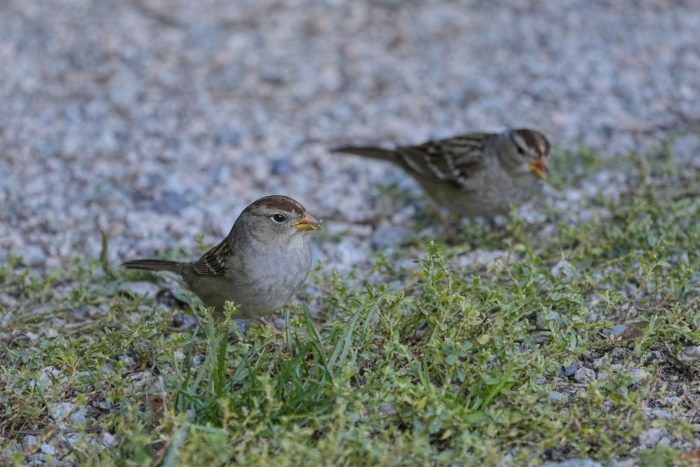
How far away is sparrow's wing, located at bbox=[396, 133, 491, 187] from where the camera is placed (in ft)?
20.9

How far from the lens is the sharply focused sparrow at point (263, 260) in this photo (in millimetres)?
4633

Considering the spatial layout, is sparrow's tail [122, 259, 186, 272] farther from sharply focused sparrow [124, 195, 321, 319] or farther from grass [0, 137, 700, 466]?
sharply focused sparrow [124, 195, 321, 319]

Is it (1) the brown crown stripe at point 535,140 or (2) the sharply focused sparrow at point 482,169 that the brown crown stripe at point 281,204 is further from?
(1) the brown crown stripe at point 535,140

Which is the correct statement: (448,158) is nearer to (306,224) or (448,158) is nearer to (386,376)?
(306,224)

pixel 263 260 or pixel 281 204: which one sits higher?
pixel 281 204

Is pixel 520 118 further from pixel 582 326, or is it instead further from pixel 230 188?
pixel 582 326

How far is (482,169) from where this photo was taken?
20.8ft

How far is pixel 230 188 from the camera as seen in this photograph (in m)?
6.90

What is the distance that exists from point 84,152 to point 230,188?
125 centimetres

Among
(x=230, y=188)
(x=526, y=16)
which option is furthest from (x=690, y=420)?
(x=526, y=16)

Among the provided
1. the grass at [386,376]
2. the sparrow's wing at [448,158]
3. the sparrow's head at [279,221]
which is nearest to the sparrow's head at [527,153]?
the sparrow's wing at [448,158]

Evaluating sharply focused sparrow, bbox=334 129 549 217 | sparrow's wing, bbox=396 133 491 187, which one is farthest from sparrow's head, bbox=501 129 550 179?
sparrow's wing, bbox=396 133 491 187

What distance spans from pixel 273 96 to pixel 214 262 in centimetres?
351

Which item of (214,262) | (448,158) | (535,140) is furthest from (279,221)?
(535,140)
